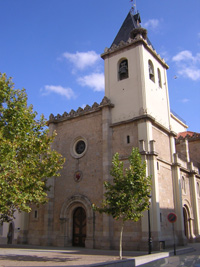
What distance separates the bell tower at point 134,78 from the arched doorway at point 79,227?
798 cm

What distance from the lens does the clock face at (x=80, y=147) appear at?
24.1 m

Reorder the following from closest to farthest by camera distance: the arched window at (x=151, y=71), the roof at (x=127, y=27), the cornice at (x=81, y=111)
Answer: the cornice at (x=81, y=111)
the arched window at (x=151, y=71)
the roof at (x=127, y=27)

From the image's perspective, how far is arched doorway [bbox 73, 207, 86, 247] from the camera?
72.0 feet

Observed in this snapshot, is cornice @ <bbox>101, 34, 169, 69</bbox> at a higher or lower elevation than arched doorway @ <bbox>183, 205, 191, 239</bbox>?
higher

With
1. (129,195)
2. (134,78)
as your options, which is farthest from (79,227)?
(134,78)

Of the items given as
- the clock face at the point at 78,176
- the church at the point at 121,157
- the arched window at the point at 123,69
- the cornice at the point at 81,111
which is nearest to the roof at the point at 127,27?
the church at the point at 121,157

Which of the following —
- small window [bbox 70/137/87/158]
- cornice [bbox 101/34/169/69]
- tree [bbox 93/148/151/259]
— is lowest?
tree [bbox 93/148/151/259]

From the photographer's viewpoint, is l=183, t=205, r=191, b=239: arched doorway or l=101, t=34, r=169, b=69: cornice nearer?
l=101, t=34, r=169, b=69: cornice

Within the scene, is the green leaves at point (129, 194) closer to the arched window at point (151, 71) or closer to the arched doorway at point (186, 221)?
the arched window at point (151, 71)

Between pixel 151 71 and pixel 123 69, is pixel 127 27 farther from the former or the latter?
pixel 123 69

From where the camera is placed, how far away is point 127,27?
89.4 ft

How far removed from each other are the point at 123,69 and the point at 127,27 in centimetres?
581

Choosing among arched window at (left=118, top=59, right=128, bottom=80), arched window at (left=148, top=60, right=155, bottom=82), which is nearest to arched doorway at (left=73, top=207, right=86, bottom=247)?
arched window at (left=118, top=59, right=128, bottom=80)

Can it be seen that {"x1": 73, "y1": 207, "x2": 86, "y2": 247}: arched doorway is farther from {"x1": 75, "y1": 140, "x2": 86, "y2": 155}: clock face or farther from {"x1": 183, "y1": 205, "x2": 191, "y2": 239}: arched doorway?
{"x1": 183, "y1": 205, "x2": 191, "y2": 239}: arched doorway
